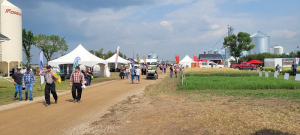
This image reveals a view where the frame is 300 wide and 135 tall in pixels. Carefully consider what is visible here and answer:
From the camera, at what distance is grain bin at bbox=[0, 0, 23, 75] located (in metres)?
42.3

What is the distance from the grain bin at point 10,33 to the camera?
1667 inches

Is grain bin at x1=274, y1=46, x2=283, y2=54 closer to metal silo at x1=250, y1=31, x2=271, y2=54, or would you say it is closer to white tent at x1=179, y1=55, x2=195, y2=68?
metal silo at x1=250, y1=31, x2=271, y2=54

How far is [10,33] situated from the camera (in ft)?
143

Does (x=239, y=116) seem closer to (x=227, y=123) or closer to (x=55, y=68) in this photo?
(x=227, y=123)

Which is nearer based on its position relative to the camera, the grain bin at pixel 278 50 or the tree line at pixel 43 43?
the tree line at pixel 43 43

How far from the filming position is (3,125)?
305 inches

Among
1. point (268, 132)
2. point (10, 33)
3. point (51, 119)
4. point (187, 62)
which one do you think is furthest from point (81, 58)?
point (187, 62)

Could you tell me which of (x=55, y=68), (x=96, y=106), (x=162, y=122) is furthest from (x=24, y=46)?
(x=162, y=122)

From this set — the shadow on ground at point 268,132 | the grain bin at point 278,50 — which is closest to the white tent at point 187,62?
the grain bin at point 278,50

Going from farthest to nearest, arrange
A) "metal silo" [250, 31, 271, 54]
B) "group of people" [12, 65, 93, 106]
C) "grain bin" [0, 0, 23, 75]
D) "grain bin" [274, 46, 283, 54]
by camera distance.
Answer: "metal silo" [250, 31, 271, 54] < "grain bin" [274, 46, 283, 54] < "grain bin" [0, 0, 23, 75] < "group of people" [12, 65, 93, 106]

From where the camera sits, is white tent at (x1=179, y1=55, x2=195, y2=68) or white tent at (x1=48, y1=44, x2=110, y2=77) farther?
white tent at (x1=179, y1=55, x2=195, y2=68)

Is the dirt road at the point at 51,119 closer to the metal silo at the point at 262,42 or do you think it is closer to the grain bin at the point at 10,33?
the grain bin at the point at 10,33

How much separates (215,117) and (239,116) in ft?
2.52

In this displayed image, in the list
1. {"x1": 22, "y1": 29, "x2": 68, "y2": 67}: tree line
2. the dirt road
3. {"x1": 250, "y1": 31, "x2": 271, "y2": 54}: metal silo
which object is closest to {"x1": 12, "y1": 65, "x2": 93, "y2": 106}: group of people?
the dirt road
